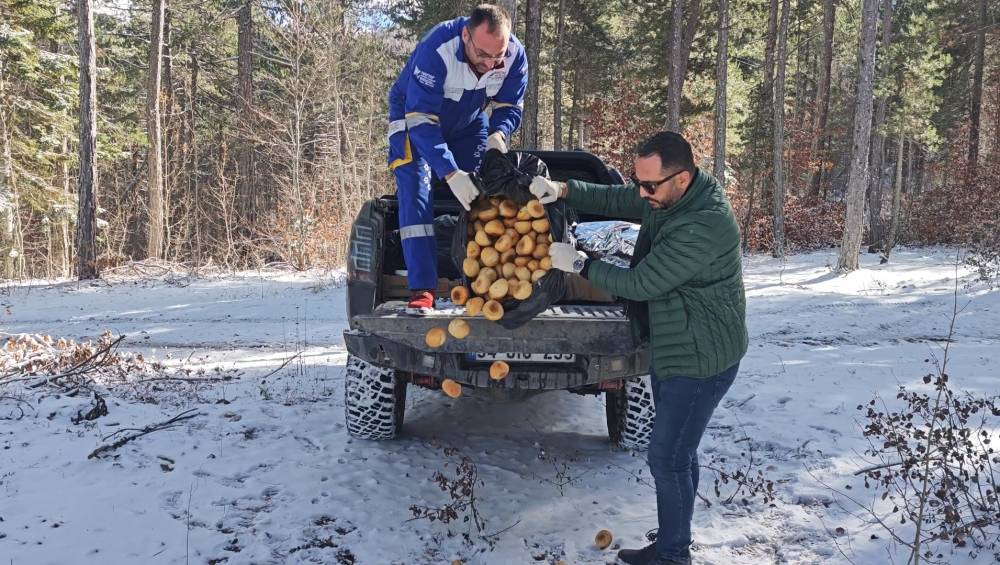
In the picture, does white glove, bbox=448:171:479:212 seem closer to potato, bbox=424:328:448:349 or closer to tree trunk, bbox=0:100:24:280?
potato, bbox=424:328:448:349

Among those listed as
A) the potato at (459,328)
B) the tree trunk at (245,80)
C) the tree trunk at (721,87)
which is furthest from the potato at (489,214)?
the tree trunk at (721,87)

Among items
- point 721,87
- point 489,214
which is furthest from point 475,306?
point 721,87

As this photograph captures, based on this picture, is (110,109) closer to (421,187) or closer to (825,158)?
(421,187)

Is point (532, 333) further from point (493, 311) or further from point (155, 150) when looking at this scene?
point (155, 150)

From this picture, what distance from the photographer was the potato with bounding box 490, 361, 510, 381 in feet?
10.3

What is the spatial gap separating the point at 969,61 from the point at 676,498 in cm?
2803

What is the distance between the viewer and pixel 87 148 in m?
13.1

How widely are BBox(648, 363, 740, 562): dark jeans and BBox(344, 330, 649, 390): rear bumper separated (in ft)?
1.35

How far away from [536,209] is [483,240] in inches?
11.9

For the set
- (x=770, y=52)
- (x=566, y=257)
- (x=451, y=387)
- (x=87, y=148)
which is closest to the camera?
(x=566, y=257)

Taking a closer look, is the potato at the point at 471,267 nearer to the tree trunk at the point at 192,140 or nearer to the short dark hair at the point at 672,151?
the short dark hair at the point at 672,151

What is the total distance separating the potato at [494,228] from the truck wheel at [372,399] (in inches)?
48.4

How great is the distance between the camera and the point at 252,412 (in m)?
4.48

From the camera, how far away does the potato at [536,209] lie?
2975mm
